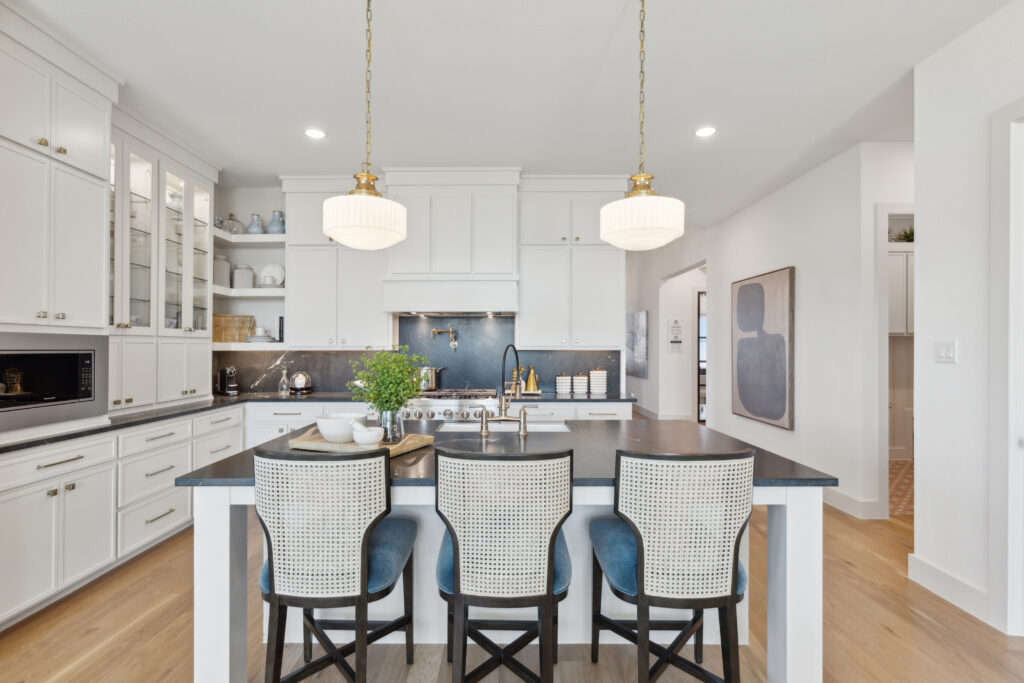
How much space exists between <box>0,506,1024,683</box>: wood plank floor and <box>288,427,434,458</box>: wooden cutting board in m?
0.90

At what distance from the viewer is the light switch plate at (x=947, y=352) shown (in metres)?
2.49

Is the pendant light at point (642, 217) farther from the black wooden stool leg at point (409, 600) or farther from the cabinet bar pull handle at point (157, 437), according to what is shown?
the cabinet bar pull handle at point (157, 437)

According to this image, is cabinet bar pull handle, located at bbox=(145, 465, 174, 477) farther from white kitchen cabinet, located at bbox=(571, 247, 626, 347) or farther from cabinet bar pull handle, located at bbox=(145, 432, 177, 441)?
white kitchen cabinet, located at bbox=(571, 247, 626, 347)

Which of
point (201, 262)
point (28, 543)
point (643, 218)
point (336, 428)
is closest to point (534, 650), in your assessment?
point (336, 428)

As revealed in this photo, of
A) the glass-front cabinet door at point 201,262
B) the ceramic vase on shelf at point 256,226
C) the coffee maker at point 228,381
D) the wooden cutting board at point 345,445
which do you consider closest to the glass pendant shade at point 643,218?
the wooden cutting board at point 345,445

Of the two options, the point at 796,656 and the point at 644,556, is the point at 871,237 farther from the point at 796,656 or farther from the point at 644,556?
the point at 644,556

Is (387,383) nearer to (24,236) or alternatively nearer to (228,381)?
(24,236)

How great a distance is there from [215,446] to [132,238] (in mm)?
1593

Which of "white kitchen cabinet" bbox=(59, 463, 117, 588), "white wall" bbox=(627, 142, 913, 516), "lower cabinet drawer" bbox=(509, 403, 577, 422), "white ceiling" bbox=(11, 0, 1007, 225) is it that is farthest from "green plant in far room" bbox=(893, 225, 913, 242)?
"white kitchen cabinet" bbox=(59, 463, 117, 588)

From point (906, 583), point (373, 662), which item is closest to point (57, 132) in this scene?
point (373, 662)

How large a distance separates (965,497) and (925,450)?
299 mm

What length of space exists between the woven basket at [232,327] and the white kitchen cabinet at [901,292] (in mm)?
6465

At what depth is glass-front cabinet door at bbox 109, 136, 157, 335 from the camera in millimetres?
3078

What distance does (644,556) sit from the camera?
152 cm
